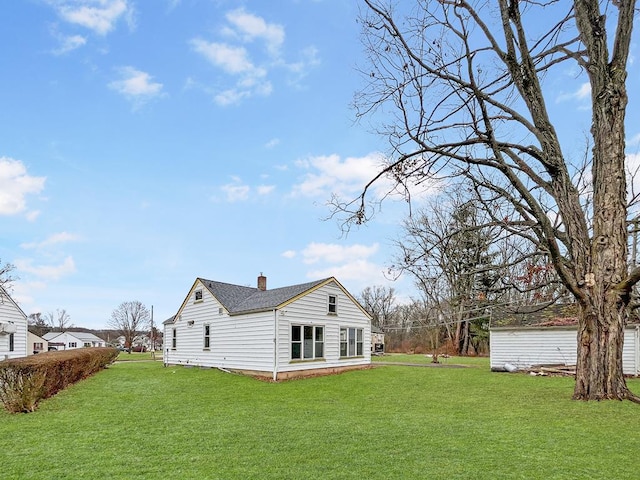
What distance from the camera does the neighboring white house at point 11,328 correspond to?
1691 centimetres

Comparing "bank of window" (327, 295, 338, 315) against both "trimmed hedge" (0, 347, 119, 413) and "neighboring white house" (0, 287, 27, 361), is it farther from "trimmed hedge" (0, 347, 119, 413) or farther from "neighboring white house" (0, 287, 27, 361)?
"neighboring white house" (0, 287, 27, 361)

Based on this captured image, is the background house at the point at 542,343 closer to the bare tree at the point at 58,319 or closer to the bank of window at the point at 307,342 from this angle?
the bank of window at the point at 307,342

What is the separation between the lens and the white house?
15852 millimetres

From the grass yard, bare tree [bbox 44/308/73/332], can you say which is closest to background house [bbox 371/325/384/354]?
the grass yard

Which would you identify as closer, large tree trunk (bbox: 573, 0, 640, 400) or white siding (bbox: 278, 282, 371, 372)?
large tree trunk (bbox: 573, 0, 640, 400)

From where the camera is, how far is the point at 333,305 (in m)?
18.3

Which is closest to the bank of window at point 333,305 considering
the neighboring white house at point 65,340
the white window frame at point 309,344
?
the white window frame at point 309,344

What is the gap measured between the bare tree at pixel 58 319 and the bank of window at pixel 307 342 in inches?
3160

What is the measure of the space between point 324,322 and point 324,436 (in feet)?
36.7

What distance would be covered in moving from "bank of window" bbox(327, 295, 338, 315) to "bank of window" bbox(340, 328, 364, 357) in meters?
0.98

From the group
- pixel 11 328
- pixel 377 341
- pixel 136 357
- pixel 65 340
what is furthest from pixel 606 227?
pixel 65 340

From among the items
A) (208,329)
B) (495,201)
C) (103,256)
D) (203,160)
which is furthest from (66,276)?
(495,201)

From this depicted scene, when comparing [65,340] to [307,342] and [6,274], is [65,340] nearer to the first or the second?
[6,274]

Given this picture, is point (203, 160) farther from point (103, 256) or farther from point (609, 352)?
point (609, 352)
